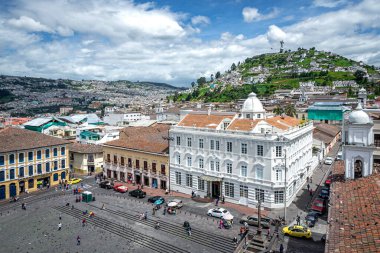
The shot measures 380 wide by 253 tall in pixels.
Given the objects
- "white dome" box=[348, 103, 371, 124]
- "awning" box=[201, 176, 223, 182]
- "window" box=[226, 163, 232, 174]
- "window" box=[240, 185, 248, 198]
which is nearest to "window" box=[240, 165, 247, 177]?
"window" box=[240, 185, 248, 198]

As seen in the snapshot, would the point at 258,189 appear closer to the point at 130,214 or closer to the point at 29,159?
the point at 130,214

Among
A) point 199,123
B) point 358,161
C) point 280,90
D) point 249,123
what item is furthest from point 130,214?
point 280,90

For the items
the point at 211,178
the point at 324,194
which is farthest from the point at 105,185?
the point at 324,194

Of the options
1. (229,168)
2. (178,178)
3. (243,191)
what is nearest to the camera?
(243,191)

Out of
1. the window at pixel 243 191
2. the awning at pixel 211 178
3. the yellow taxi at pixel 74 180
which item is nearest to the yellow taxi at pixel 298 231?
the window at pixel 243 191

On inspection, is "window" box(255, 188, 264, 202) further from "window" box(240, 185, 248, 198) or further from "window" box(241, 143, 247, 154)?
"window" box(241, 143, 247, 154)

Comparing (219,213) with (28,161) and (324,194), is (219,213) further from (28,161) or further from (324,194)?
(28,161)
